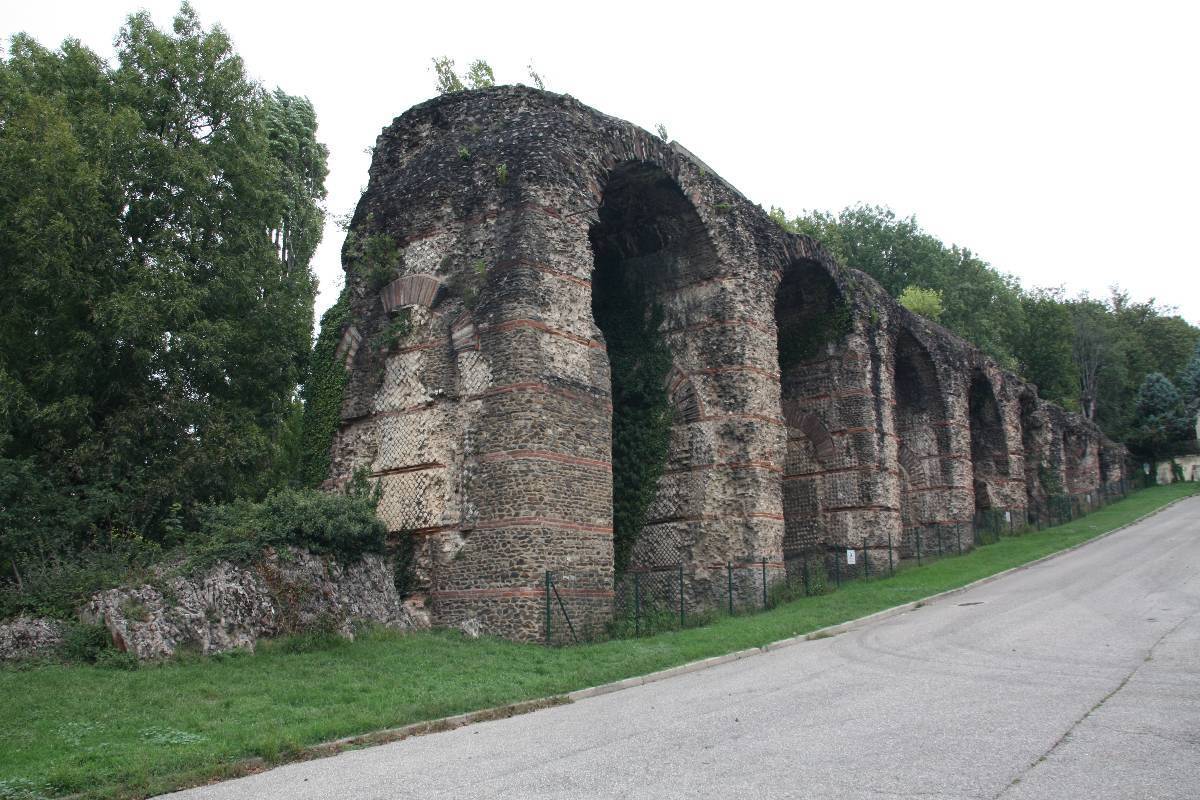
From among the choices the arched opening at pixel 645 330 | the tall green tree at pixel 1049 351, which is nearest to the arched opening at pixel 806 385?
the arched opening at pixel 645 330

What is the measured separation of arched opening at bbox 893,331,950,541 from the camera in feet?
106

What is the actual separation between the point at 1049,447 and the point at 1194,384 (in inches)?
985

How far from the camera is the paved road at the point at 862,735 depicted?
252 inches

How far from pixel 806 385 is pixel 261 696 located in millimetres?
19244

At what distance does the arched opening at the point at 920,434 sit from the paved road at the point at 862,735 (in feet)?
62.8

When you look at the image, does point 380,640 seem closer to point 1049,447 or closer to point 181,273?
point 181,273

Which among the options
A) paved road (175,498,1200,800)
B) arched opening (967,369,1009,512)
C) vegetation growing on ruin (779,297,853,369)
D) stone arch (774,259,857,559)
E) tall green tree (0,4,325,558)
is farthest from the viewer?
arched opening (967,369,1009,512)

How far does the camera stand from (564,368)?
16422 mm

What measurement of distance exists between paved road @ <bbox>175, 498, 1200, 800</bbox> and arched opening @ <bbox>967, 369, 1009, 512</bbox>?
951 inches

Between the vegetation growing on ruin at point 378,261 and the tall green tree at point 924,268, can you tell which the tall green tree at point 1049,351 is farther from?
the vegetation growing on ruin at point 378,261

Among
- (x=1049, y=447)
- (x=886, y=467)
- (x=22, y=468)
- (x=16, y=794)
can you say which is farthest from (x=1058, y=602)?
(x=1049, y=447)

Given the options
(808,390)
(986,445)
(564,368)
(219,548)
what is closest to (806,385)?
(808,390)

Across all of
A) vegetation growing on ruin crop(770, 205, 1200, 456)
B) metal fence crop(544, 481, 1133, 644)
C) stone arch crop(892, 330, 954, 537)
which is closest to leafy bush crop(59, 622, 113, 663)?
metal fence crop(544, 481, 1133, 644)

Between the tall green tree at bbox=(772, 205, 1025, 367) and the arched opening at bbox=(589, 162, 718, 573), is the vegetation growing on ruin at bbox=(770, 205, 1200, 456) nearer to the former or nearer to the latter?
the tall green tree at bbox=(772, 205, 1025, 367)
